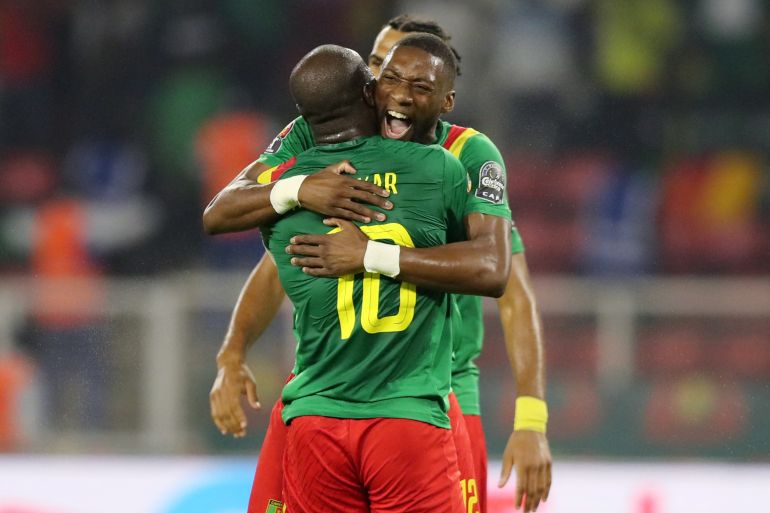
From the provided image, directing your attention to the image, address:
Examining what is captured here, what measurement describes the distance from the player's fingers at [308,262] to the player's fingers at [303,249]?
10 mm

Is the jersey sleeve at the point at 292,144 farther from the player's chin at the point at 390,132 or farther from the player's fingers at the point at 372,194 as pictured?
the player's fingers at the point at 372,194

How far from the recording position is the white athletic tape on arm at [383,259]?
227cm

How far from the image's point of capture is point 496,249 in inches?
91.7

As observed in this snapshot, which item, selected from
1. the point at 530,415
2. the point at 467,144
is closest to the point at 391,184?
the point at 467,144

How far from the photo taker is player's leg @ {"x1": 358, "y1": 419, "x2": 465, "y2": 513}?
229 cm

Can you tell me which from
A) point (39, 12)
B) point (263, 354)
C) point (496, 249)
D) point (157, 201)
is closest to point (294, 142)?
point (496, 249)

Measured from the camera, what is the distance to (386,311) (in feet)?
7.56

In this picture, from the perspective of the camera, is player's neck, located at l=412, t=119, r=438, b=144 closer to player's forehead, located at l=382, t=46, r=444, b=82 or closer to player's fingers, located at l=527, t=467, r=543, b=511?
player's forehead, located at l=382, t=46, r=444, b=82

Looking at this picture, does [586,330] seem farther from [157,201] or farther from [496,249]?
[496,249]

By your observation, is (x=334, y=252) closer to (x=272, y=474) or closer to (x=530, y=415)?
(x=272, y=474)

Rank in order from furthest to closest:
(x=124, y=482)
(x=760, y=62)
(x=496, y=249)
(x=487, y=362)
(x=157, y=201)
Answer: (x=760, y=62)
(x=157, y=201)
(x=487, y=362)
(x=124, y=482)
(x=496, y=249)

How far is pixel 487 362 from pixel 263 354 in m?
1.23

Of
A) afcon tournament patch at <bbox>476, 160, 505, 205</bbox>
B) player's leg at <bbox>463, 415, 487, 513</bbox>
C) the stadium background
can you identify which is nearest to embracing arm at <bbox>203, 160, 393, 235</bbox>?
afcon tournament patch at <bbox>476, 160, 505, 205</bbox>

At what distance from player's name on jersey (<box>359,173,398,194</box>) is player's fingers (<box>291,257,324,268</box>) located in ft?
0.60
